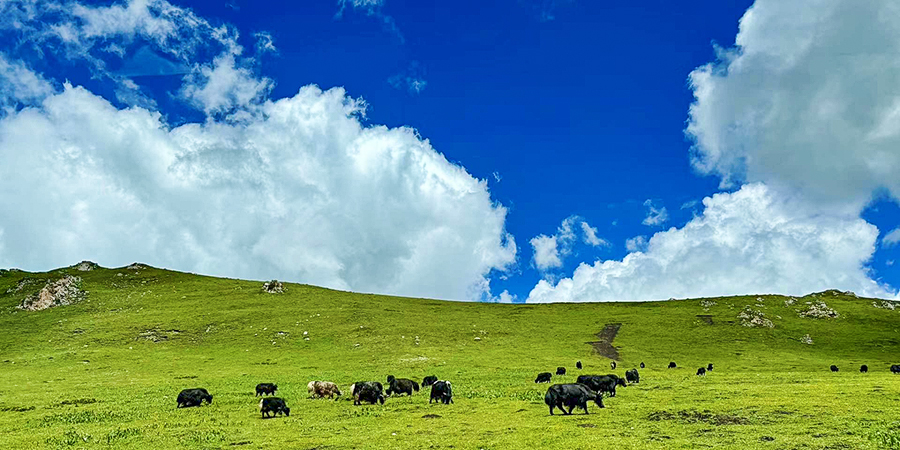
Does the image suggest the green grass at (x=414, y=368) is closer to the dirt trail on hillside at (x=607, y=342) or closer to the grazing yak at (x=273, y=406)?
the grazing yak at (x=273, y=406)

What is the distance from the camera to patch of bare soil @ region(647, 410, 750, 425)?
26625mm

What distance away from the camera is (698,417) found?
28.1m

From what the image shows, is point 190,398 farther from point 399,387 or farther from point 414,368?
point 414,368

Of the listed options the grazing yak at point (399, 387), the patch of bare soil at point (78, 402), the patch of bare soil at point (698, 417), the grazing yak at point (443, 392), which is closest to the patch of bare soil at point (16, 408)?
the patch of bare soil at point (78, 402)

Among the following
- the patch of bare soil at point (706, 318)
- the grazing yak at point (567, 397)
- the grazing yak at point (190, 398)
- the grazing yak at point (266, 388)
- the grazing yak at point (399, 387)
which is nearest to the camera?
the grazing yak at point (567, 397)

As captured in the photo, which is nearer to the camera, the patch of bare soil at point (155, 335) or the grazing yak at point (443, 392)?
the grazing yak at point (443, 392)

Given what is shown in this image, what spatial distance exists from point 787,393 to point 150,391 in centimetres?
5154

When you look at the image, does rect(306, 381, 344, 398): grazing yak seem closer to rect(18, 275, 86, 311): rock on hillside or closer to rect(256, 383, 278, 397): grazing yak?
rect(256, 383, 278, 397): grazing yak

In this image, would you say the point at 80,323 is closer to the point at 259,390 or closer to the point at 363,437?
the point at 259,390

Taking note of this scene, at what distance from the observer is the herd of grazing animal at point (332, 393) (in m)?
35.0

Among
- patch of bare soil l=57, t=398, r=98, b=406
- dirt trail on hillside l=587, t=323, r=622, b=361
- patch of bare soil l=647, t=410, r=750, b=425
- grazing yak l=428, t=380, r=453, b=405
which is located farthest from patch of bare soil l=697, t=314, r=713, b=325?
patch of bare soil l=57, t=398, r=98, b=406

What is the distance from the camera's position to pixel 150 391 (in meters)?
49.8

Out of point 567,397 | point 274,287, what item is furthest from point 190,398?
point 274,287

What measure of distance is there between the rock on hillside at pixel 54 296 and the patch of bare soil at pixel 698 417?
402 feet
